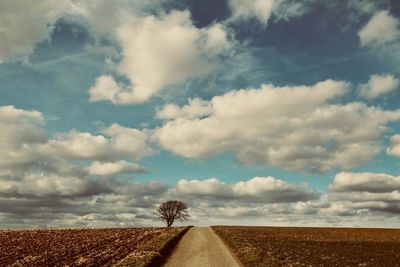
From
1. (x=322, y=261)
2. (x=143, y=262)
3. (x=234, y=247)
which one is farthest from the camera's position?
(x=234, y=247)

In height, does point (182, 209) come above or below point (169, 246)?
above

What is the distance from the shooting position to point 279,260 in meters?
32.2

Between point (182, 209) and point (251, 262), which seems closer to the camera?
point (251, 262)

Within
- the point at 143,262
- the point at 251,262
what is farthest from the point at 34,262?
the point at 251,262

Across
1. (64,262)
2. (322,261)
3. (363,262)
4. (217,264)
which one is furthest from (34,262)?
(363,262)

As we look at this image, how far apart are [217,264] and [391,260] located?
1653cm

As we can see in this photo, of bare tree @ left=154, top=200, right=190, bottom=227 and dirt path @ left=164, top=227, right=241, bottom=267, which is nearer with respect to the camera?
dirt path @ left=164, top=227, right=241, bottom=267

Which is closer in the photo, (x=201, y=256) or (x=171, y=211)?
(x=201, y=256)

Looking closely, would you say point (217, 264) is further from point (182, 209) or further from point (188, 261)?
point (182, 209)

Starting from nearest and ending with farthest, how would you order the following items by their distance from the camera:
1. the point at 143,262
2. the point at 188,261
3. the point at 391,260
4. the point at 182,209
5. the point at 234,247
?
the point at 143,262, the point at 188,261, the point at 391,260, the point at 234,247, the point at 182,209

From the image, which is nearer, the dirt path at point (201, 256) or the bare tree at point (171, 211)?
the dirt path at point (201, 256)

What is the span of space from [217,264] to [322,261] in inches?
373

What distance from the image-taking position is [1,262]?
36656 mm

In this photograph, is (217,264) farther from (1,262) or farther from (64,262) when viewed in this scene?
(1,262)
